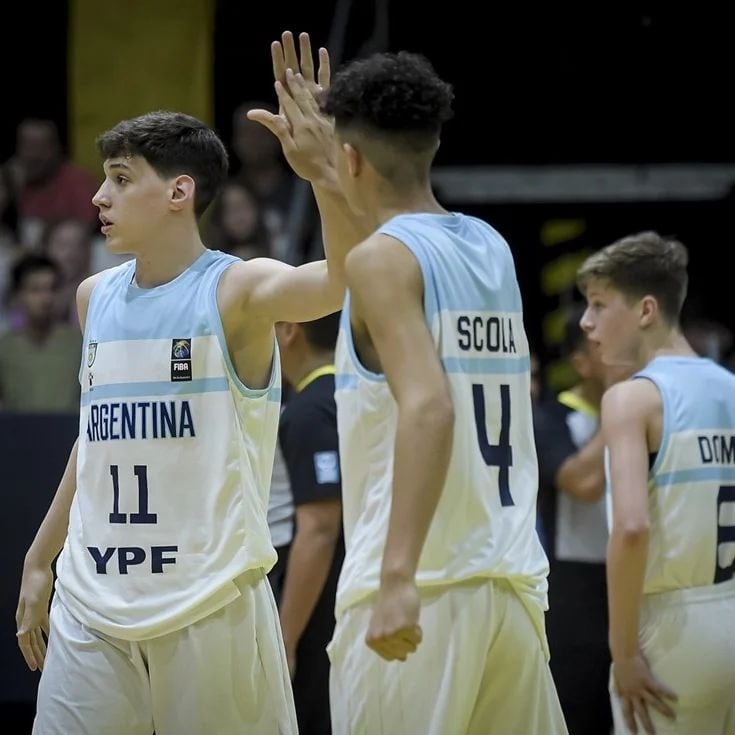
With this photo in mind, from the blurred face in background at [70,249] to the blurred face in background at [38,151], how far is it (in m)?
0.54

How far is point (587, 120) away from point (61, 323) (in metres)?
4.34

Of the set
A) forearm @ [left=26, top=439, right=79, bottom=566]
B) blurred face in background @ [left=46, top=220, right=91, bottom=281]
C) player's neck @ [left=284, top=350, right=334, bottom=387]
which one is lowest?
forearm @ [left=26, top=439, right=79, bottom=566]

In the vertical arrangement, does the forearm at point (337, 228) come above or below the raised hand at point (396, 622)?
above

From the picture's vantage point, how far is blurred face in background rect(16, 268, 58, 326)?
9.27m

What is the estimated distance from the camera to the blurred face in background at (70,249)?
9766mm

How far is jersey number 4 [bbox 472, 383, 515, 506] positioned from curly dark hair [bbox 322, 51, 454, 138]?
23.9 inches

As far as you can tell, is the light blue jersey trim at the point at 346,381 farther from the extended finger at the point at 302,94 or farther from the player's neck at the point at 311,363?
the player's neck at the point at 311,363

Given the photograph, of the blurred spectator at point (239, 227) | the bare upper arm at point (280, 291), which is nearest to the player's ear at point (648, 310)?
the bare upper arm at point (280, 291)

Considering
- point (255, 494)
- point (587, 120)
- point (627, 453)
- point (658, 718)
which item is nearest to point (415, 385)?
point (255, 494)

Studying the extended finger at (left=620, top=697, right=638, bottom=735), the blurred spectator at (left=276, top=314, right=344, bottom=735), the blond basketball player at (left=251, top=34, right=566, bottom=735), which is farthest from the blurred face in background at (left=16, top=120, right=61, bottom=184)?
the blond basketball player at (left=251, top=34, right=566, bottom=735)

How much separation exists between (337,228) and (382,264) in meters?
0.66

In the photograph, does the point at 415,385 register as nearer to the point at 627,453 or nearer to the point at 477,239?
the point at 477,239

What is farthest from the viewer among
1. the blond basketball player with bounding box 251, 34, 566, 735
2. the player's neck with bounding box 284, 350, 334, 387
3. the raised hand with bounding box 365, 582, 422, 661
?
the player's neck with bounding box 284, 350, 334, 387

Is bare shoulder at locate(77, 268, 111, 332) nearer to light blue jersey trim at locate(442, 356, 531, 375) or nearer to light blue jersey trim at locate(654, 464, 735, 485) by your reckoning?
light blue jersey trim at locate(442, 356, 531, 375)
